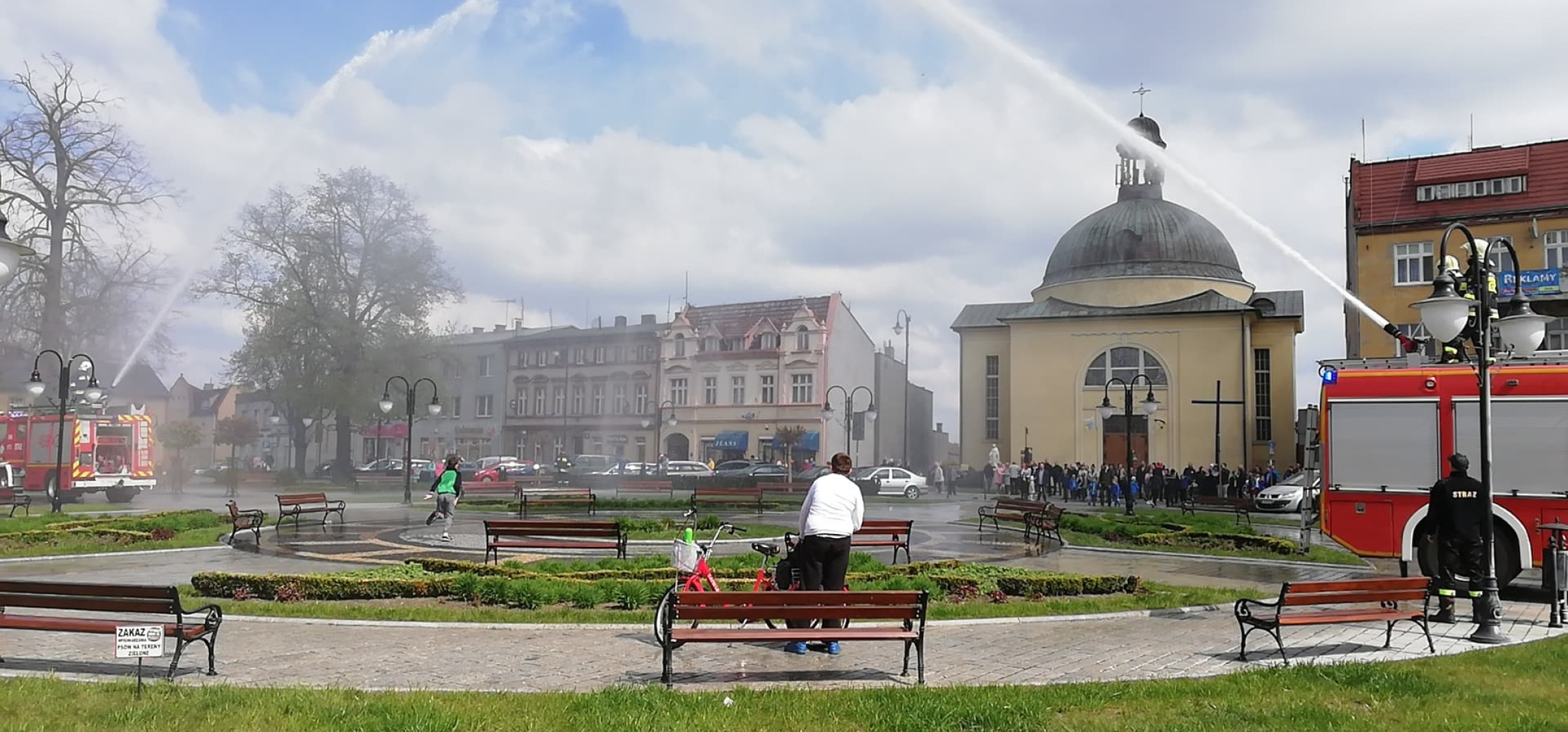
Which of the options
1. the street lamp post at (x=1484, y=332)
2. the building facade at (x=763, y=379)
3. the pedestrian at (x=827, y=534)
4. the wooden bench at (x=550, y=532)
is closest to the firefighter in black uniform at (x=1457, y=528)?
the street lamp post at (x=1484, y=332)

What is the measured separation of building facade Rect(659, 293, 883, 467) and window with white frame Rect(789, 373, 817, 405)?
4cm

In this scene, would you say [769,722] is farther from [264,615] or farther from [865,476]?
[865,476]

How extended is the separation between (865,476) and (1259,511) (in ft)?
53.3

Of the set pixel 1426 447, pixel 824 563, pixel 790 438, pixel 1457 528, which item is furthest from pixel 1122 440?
pixel 824 563

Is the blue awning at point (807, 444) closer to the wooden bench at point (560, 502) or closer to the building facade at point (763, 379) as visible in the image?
the building facade at point (763, 379)

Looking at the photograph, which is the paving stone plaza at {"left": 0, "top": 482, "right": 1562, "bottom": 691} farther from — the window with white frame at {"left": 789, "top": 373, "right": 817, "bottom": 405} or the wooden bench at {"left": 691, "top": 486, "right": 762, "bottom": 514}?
the window with white frame at {"left": 789, "top": 373, "right": 817, "bottom": 405}

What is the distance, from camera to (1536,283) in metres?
33.7

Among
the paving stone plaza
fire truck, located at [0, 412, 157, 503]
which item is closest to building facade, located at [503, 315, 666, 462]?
fire truck, located at [0, 412, 157, 503]

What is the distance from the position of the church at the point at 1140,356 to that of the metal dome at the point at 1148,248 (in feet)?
0.27

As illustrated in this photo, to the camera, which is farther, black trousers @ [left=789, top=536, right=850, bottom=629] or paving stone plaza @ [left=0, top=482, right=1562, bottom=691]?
black trousers @ [left=789, top=536, right=850, bottom=629]

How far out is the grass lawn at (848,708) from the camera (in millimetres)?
6578

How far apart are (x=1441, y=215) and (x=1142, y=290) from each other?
16.2 m

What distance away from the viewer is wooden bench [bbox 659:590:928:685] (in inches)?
319

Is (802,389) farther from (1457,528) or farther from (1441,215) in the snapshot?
(1457,528)
